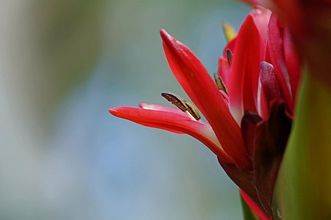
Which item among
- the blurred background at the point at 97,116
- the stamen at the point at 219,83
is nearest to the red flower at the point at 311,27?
the stamen at the point at 219,83

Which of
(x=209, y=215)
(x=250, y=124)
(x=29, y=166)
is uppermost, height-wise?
(x=250, y=124)

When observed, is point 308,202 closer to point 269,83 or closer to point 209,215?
point 269,83

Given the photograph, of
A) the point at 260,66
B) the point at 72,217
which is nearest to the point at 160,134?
the point at 72,217

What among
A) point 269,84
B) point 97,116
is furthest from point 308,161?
point 97,116

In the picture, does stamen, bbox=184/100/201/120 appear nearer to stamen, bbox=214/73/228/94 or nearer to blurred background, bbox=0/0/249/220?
stamen, bbox=214/73/228/94

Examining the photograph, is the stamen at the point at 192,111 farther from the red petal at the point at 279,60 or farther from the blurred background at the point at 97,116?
the blurred background at the point at 97,116

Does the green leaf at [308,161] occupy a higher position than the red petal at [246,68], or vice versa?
the red petal at [246,68]

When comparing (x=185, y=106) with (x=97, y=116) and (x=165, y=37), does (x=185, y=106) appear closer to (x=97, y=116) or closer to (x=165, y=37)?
(x=165, y=37)
